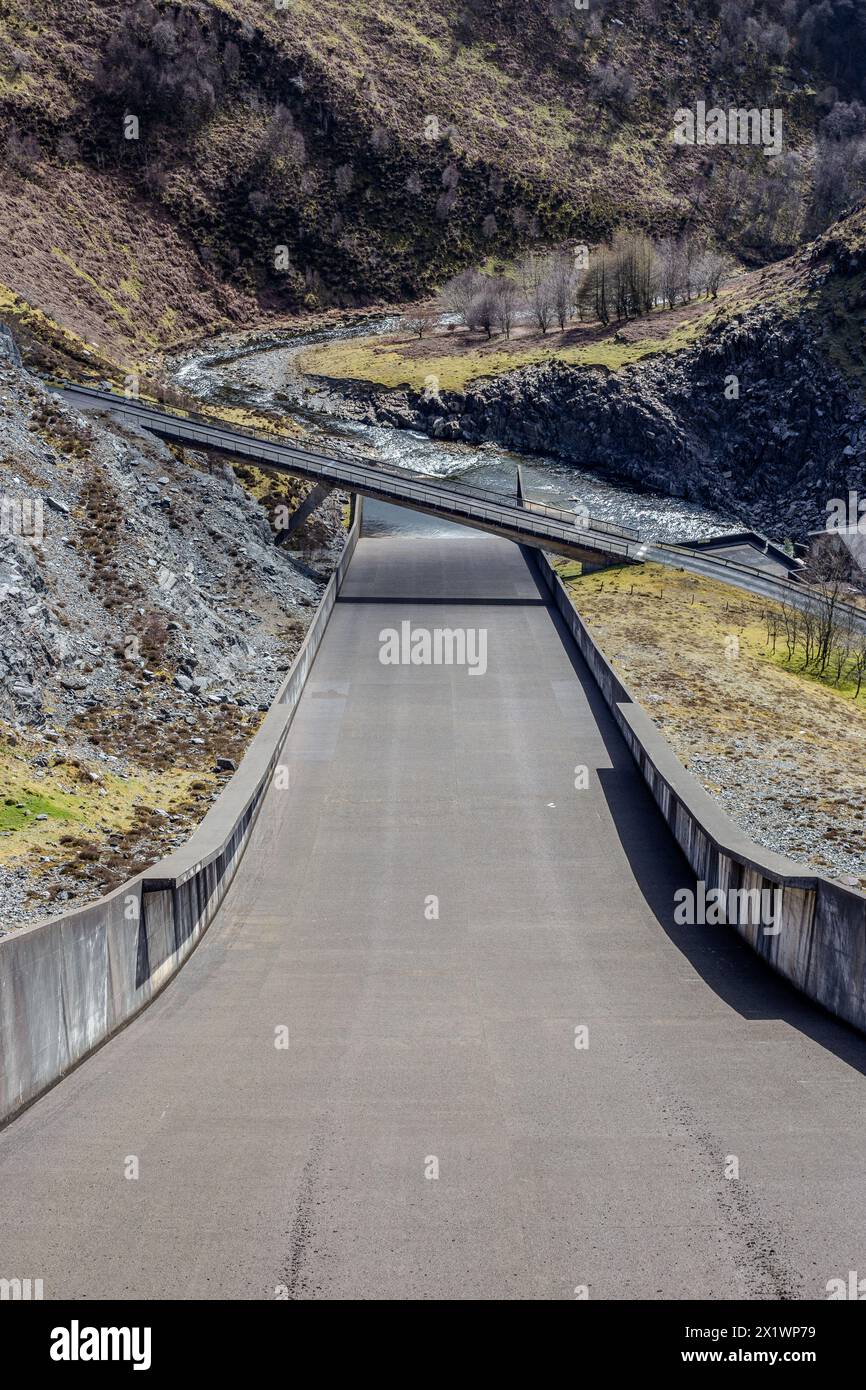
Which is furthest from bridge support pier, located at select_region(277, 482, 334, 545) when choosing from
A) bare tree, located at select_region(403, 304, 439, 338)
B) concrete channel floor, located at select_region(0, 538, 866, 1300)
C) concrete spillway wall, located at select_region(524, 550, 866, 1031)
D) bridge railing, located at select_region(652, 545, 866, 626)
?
bare tree, located at select_region(403, 304, 439, 338)

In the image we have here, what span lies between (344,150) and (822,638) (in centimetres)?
10848

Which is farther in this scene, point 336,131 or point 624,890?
point 336,131

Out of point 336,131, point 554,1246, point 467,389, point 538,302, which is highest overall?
point 336,131

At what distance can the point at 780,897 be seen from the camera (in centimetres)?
1847

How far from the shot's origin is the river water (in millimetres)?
84875

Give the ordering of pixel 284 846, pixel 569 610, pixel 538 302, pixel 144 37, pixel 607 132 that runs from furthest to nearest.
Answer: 1. pixel 607 132
2. pixel 144 37
3. pixel 538 302
4. pixel 569 610
5. pixel 284 846

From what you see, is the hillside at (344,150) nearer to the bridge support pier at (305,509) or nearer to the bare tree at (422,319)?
the bare tree at (422,319)

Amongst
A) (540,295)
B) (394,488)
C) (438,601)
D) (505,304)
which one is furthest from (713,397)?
(438,601)

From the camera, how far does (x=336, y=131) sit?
13562 cm

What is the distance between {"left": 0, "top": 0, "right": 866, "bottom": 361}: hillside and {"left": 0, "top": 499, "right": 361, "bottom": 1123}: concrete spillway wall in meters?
88.0

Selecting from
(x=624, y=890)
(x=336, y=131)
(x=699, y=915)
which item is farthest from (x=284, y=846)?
(x=336, y=131)

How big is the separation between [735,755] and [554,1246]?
25.9m

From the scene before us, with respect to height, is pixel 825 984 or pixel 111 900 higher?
pixel 111 900

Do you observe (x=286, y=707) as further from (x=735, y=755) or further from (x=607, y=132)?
(x=607, y=132)
